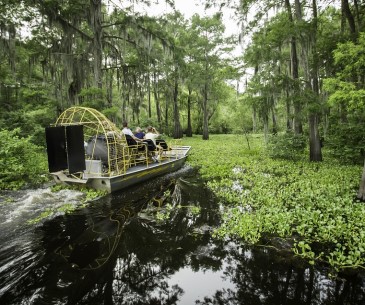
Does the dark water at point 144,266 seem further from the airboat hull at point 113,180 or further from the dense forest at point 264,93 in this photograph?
the airboat hull at point 113,180

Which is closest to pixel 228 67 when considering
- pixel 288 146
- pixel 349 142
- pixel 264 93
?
pixel 264 93

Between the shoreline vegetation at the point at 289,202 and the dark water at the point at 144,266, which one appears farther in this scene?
the shoreline vegetation at the point at 289,202

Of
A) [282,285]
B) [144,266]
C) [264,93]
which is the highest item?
[264,93]

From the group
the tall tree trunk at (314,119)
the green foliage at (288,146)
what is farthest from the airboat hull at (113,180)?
the tall tree trunk at (314,119)

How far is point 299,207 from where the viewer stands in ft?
19.1

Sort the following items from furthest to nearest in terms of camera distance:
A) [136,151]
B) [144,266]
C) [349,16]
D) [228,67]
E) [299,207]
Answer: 1. [228,67]
2. [349,16]
3. [136,151]
4. [299,207]
5. [144,266]

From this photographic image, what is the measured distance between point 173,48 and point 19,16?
856cm

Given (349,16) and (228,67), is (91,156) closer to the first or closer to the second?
(228,67)

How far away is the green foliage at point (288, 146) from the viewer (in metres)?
12.1

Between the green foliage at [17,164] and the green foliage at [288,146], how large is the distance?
11.0 metres

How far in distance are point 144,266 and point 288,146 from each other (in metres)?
10.6

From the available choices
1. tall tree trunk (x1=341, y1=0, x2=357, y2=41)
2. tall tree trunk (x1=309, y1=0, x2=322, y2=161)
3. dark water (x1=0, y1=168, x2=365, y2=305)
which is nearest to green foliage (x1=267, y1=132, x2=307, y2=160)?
tall tree trunk (x1=309, y1=0, x2=322, y2=161)

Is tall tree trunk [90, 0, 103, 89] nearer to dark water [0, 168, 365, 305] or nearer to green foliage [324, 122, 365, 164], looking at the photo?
dark water [0, 168, 365, 305]

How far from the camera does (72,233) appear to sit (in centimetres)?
501
